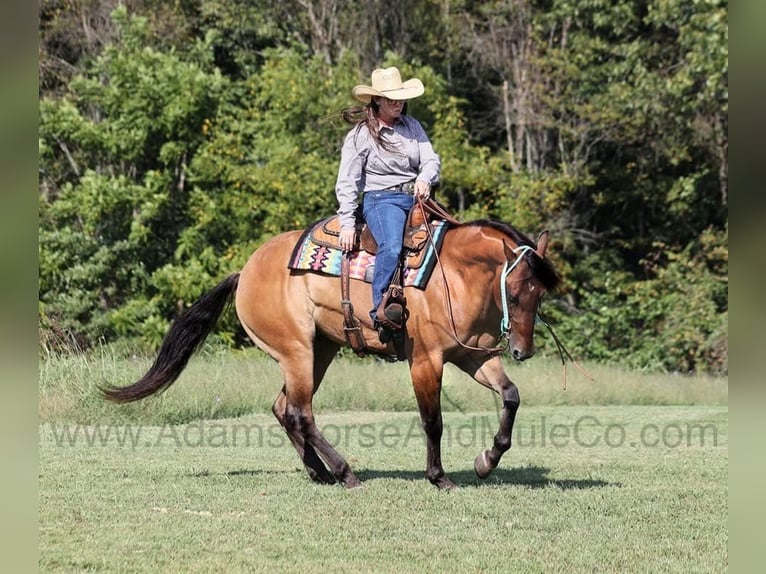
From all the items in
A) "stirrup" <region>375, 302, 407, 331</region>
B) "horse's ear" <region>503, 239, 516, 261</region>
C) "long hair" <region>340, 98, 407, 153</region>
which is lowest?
"stirrup" <region>375, 302, 407, 331</region>

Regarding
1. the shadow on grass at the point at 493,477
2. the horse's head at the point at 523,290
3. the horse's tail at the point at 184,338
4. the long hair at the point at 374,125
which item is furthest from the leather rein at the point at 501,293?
the horse's tail at the point at 184,338

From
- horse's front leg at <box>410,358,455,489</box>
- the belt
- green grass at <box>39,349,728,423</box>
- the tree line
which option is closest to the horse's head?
horse's front leg at <box>410,358,455,489</box>

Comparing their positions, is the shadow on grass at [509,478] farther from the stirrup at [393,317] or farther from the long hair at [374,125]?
the long hair at [374,125]

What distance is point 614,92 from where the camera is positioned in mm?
23469

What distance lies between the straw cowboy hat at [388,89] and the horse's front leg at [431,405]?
1.96m

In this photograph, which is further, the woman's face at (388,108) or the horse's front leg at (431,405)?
the woman's face at (388,108)

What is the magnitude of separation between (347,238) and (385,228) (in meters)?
0.40

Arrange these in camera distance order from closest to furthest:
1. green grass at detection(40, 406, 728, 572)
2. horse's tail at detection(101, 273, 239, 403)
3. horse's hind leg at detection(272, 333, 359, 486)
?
green grass at detection(40, 406, 728, 572) → horse's hind leg at detection(272, 333, 359, 486) → horse's tail at detection(101, 273, 239, 403)

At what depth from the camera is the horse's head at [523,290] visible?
7.27 meters

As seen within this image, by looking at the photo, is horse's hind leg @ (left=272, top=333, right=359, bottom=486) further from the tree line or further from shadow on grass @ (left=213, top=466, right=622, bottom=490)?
the tree line

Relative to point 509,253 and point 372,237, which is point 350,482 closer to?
point 372,237

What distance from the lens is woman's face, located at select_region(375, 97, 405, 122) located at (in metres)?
8.02

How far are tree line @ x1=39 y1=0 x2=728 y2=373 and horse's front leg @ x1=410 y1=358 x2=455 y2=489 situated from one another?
1513 centimetres

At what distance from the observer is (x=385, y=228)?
7.84 meters
